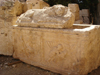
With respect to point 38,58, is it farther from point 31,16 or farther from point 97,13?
point 97,13

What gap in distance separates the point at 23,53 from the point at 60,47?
1.39 metres

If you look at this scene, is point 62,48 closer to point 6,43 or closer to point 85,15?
point 6,43

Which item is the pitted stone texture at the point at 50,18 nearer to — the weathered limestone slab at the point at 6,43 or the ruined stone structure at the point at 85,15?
the weathered limestone slab at the point at 6,43

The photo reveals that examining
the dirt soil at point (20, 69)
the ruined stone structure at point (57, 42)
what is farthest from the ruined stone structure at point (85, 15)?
the dirt soil at point (20, 69)

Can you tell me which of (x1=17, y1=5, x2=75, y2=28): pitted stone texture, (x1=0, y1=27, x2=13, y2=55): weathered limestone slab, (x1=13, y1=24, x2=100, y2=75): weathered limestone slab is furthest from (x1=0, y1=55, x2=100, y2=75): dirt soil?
(x1=17, y1=5, x2=75, y2=28): pitted stone texture

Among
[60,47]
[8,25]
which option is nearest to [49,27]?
[60,47]

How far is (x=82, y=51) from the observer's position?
2555 millimetres

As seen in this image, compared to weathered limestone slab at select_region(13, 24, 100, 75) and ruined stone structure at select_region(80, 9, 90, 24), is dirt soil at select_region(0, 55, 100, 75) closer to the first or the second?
weathered limestone slab at select_region(13, 24, 100, 75)

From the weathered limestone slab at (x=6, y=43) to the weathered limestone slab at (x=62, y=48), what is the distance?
0.79 metres

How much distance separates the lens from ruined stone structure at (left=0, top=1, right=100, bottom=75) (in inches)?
103

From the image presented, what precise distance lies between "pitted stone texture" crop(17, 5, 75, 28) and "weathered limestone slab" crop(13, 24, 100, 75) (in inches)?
6.1

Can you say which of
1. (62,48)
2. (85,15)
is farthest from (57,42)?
(85,15)

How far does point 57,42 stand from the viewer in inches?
114

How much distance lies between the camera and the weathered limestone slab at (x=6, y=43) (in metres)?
4.29
